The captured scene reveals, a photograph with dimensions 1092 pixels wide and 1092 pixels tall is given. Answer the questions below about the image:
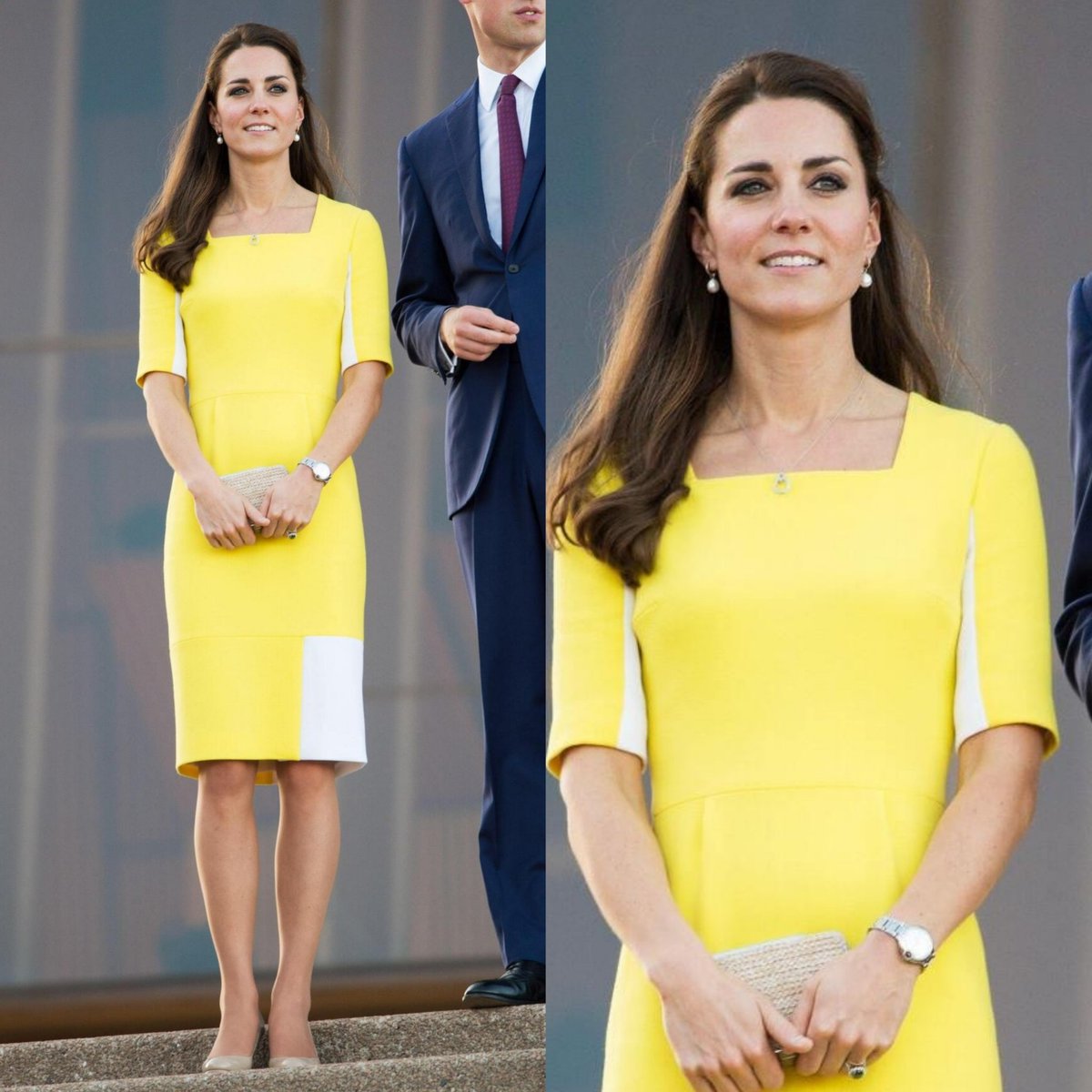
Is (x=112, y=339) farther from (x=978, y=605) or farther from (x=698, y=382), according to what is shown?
(x=978, y=605)

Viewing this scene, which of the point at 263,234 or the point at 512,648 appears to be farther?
the point at 263,234

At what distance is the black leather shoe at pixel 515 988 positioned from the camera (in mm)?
3910

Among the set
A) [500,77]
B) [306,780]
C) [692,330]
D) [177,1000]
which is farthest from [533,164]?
[177,1000]

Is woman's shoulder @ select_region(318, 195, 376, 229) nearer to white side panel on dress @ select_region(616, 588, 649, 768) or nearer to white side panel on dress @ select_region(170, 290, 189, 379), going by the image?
white side panel on dress @ select_region(170, 290, 189, 379)

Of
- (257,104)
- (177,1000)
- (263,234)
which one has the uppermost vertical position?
(257,104)

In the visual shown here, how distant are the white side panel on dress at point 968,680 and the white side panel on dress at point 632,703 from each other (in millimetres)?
322

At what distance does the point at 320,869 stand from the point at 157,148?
255cm

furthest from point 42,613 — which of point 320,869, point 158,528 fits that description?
point 320,869

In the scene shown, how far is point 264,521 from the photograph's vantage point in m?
4.02

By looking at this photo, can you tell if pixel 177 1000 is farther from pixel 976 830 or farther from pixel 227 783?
pixel 976 830

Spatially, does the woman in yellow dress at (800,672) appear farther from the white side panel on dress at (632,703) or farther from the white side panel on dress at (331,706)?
the white side panel on dress at (331,706)

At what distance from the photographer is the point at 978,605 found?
7.24 feet

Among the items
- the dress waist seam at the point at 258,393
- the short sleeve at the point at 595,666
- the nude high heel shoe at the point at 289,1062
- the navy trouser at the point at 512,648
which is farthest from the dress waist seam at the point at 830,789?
the dress waist seam at the point at 258,393

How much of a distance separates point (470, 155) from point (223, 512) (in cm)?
81
